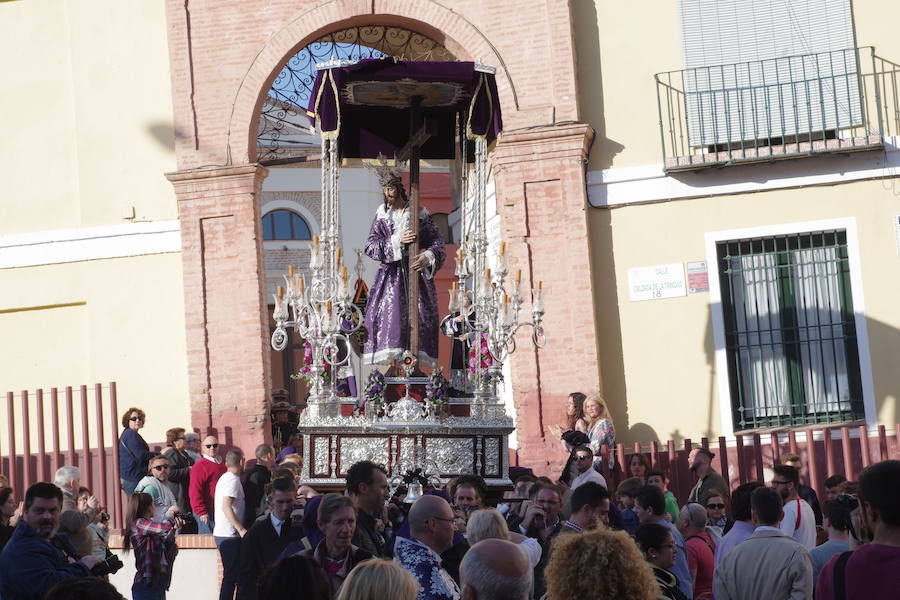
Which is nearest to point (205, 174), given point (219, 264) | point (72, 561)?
point (219, 264)

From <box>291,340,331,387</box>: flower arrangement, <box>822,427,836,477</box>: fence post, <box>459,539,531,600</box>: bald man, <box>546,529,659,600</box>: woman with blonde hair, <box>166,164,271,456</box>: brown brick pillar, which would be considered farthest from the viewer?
<box>166,164,271,456</box>: brown brick pillar

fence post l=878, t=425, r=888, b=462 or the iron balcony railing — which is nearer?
fence post l=878, t=425, r=888, b=462

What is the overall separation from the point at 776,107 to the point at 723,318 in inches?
94.5

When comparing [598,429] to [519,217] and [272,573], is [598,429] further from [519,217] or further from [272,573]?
[272,573]

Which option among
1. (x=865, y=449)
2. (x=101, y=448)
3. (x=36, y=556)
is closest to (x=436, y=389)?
(x=101, y=448)

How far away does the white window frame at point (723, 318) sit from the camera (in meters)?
15.2

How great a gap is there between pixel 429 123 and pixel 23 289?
6.37 metres

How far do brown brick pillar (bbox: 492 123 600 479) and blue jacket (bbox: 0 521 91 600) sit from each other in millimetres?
8868

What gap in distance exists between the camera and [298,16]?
1642 centimetres

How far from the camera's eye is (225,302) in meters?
16.1

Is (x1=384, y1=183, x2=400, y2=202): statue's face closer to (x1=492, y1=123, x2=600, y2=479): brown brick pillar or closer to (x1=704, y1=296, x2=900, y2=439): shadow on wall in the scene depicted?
(x1=492, y1=123, x2=600, y2=479): brown brick pillar

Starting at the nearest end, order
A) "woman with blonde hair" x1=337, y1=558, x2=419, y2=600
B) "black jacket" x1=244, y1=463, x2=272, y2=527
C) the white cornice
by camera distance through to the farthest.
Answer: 1. "woman with blonde hair" x1=337, y1=558, x2=419, y2=600
2. "black jacket" x1=244, y1=463, x2=272, y2=527
3. the white cornice

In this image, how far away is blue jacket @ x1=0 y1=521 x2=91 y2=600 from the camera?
687 cm

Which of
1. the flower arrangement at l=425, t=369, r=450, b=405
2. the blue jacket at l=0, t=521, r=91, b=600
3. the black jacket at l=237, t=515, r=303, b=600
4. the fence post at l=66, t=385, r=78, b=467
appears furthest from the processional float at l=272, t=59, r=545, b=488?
the blue jacket at l=0, t=521, r=91, b=600
